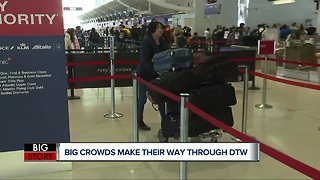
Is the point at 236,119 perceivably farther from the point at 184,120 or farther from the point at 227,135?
the point at 184,120

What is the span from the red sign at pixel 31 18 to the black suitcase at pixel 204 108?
145 centimetres

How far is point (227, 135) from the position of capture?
16.5 ft

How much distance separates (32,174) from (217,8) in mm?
16984

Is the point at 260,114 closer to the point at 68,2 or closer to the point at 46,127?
the point at 46,127

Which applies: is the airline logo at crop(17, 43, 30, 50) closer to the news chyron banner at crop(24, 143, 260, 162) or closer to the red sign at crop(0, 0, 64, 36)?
the red sign at crop(0, 0, 64, 36)

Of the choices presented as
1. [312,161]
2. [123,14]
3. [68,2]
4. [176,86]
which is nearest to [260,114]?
[312,161]

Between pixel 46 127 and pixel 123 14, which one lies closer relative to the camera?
pixel 46 127

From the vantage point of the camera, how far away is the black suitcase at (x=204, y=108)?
3746mm

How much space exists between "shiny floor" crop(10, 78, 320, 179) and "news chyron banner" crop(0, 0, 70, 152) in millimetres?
498

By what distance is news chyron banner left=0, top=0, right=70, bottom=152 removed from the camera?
334 cm

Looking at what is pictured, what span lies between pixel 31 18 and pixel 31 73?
20.3 inches

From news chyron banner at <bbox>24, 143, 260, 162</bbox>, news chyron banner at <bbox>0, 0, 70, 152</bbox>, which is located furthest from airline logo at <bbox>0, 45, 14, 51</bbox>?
news chyron banner at <bbox>24, 143, 260, 162</bbox>

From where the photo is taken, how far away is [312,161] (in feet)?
13.3

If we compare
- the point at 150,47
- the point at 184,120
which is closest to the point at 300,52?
the point at 150,47
